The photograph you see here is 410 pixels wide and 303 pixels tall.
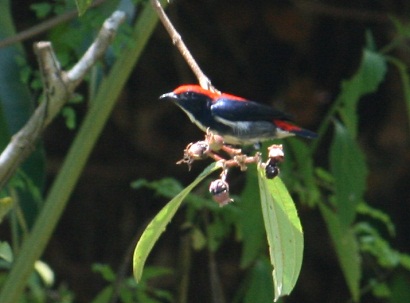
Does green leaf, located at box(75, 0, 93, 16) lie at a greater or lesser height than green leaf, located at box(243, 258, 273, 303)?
greater

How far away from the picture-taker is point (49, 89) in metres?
1.85

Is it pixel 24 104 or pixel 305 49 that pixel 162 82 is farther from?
pixel 24 104

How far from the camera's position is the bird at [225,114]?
159 cm

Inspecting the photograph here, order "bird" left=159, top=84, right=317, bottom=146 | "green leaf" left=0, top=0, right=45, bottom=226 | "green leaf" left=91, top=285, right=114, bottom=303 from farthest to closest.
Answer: "green leaf" left=91, top=285, right=114, bottom=303 < "green leaf" left=0, top=0, right=45, bottom=226 < "bird" left=159, top=84, right=317, bottom=146

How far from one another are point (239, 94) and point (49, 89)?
5.86ft

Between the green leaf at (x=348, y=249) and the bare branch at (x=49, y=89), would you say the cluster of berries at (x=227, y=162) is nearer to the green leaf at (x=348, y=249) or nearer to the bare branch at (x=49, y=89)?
the bare branch at (x=49, y=89)

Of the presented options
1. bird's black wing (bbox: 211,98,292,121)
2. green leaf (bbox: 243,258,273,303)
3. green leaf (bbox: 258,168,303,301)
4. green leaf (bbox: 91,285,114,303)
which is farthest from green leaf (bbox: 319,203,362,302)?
green leaf (bbox: 258,168,303,301)

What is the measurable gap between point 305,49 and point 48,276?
144cm

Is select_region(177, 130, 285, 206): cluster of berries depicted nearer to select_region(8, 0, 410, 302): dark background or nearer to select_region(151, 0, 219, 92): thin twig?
select_region(151, 0, 219, 92): thin twig

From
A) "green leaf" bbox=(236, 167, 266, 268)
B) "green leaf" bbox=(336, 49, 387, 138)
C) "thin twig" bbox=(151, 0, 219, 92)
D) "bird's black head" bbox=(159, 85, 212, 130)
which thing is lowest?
"green leaf" bbox=(236, 167, 266, 268)

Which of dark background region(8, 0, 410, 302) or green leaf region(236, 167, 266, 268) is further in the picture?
dark background region(8, 0, 410, 302)

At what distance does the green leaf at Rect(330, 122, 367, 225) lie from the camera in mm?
2482

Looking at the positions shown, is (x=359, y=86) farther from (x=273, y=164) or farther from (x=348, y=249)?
(x=273, y=164)

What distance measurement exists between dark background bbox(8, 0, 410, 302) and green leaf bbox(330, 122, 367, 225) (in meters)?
1.05
